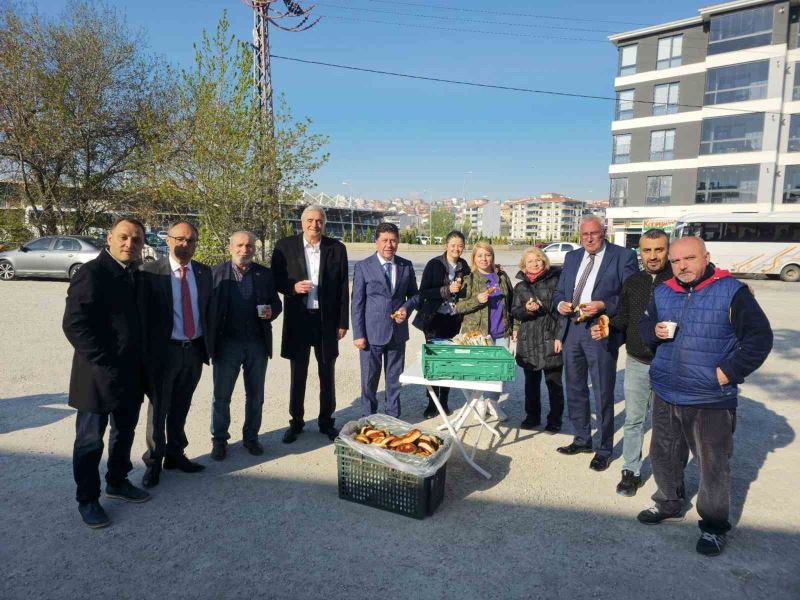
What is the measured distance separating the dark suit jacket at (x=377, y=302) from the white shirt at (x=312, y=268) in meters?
0.35

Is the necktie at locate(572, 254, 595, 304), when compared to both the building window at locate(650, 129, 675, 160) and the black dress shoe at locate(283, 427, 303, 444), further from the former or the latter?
the building window at locate(650, 129, 675, 160)

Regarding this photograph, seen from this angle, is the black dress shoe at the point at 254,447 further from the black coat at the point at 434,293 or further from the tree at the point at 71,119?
the tree at the point at 71,119

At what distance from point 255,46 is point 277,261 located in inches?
487

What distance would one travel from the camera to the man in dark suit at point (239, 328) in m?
4.16

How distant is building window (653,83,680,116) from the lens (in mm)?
35031

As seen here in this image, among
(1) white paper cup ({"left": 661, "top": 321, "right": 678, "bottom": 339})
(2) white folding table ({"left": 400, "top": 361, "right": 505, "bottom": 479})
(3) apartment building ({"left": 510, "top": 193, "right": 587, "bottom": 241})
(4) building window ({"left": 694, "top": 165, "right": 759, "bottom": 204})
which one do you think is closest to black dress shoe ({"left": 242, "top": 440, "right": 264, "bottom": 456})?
(2) white folding table ({"left": 400, "top": 361, "right": 505, "bottom": 479})

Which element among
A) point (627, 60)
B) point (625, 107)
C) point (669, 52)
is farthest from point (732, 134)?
point (627, 60)

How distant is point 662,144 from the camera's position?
35719mm

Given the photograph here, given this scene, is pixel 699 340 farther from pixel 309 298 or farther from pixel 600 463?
pixel 309 298

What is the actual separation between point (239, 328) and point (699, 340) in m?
3.30

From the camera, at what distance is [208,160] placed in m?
14.0

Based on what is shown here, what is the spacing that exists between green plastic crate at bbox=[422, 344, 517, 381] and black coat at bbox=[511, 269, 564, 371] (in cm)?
99

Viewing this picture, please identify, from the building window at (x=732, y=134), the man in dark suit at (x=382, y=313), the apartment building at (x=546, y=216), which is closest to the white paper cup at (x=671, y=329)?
the man in dark suit at (x=382, y=313)

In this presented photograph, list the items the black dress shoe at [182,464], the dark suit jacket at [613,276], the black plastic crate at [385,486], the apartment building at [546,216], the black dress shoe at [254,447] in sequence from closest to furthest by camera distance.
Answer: the black plastic crate at [385,486], the black dress shoe at [182,464], the dark suit jacket at [613,276], the black dress shoe at [254,447], the apartment building at [546,216]
